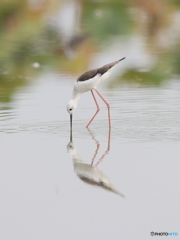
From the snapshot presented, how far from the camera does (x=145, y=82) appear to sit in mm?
9461

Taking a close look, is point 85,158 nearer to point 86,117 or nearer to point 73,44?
point 86,117

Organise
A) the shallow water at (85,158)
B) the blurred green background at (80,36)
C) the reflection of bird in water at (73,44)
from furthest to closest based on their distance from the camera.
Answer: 1. the reflection of bird in water at (73,44)
2. the blurred green background at (80,36)
3. the shallow water at (85,158)

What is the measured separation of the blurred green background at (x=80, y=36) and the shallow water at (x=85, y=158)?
0.91 meters

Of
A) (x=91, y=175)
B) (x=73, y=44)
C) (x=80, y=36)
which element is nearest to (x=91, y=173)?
(x=91, y=175)

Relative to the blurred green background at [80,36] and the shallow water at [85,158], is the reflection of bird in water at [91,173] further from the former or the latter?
the blurred green background at [80,36]

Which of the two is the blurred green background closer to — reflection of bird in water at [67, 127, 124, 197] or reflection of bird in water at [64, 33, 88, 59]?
reflection of bird in water at [64, 33, 88, 59]

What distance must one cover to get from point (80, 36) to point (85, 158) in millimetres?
6400

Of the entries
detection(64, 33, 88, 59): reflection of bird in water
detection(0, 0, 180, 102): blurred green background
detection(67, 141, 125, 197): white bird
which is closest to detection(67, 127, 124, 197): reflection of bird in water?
detection(67, 141, 125, 197): white bird

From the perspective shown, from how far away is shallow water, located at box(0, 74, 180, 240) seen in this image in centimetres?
442

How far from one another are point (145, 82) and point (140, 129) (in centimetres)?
268

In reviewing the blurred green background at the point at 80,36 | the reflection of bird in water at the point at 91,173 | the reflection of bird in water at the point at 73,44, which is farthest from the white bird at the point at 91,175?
the reflection of bird in water at the point at 73,44

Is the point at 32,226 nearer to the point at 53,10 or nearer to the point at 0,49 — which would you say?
the point at 0,49

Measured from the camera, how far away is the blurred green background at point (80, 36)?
1031 cm

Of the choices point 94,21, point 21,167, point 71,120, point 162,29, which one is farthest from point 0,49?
point 21,167
